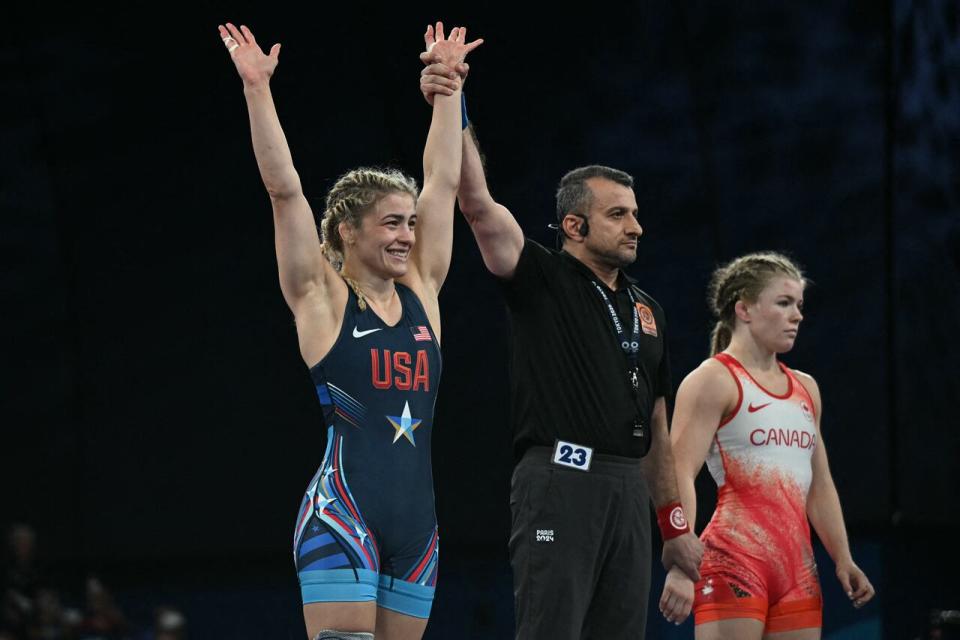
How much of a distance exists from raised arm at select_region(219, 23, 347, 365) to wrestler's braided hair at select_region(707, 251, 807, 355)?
191 centimetres

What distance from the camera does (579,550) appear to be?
3482 millimetres

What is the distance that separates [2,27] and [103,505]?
12.4 feet

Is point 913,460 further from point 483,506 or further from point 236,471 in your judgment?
point 236,471

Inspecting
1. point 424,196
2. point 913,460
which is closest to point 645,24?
point 913,460

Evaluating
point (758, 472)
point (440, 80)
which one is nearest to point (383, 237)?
point (440, 80)

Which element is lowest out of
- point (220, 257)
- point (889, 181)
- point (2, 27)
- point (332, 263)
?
point (332, 263)

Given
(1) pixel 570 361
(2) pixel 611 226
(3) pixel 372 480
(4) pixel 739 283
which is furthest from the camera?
(4) pixel 739 283

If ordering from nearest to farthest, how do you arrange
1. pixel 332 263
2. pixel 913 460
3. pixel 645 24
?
pixel 332 263 < pixel 645 24 < pixel 913 460

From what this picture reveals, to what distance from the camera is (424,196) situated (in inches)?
140

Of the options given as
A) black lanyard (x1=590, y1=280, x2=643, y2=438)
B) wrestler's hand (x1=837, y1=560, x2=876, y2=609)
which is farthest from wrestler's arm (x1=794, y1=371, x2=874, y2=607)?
black lanyard (x1=590, y1=280, x2=643, y2=438)

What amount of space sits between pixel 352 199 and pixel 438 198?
0.26 metres

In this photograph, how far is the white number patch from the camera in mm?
3564

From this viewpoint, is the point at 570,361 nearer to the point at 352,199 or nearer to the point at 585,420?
the point at 585,420

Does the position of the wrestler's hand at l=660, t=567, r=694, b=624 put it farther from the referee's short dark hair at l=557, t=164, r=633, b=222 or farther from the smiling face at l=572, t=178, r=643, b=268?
the referee's short dark hair at l=557, t=164, r=633, b=222
